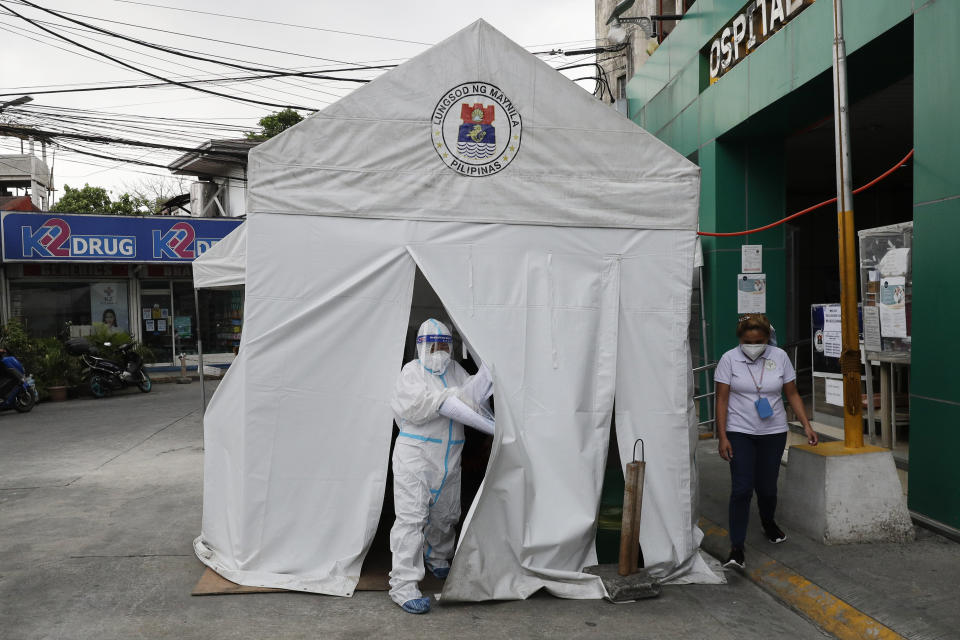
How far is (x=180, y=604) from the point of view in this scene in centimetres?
470

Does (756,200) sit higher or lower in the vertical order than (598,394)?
higher

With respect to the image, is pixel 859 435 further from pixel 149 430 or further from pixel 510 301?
pixel 149 430

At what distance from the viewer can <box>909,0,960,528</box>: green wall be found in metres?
5.40

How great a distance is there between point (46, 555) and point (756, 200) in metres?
8.59

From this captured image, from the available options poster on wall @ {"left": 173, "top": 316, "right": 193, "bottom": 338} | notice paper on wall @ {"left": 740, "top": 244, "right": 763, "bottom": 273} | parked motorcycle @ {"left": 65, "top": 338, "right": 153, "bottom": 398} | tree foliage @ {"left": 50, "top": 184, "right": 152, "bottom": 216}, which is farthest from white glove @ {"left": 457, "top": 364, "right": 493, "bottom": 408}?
tree foliage @ {"left": 50, "top": 184, "right": 152, "bottom": 216}

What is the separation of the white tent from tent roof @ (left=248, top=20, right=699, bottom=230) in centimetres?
1

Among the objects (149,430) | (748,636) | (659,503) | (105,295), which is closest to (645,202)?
(659,503)

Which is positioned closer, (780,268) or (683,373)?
(683,373)

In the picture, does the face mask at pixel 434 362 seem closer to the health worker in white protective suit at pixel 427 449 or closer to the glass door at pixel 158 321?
the health worker in white protective suit at pixel 427 449

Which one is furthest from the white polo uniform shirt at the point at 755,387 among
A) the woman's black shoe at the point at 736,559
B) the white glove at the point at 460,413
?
the white glove at the point at 460,413

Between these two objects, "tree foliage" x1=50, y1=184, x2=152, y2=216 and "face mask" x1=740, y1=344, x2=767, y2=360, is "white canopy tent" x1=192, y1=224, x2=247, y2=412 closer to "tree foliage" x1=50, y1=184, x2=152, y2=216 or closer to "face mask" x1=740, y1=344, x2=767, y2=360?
"face mask" x1=740, y1=344, x2=767, y2=360

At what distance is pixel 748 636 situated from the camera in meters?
4.27

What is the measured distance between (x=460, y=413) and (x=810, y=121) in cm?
653

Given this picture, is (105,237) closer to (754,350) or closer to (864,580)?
(754,350)
